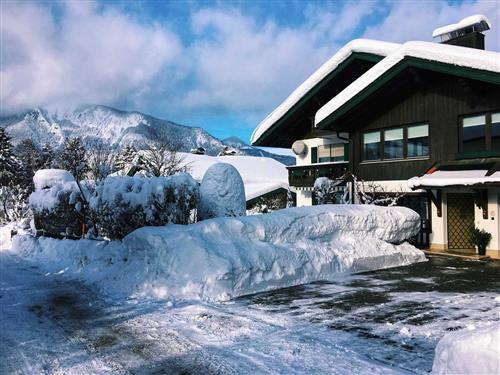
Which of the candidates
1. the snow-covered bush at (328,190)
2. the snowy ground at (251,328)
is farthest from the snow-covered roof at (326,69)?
the snowy ground at (251,328)

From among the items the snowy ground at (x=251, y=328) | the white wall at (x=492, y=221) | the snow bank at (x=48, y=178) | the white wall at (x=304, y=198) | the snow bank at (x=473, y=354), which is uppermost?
the snow bank at (x=48, y=178)

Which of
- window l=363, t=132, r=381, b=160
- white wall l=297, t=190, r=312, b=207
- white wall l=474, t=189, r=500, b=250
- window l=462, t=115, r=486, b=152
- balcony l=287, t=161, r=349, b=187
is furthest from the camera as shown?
white wall l=297, t=190, r=312, b=207

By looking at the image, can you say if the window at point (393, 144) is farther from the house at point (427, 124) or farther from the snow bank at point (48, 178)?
the snow bank at point (48, 178)

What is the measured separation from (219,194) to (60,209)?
20.6ft

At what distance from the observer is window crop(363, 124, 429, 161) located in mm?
16466

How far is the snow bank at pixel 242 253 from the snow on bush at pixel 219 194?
187cm

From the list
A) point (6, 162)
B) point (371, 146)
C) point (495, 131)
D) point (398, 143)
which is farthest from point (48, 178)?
point (6, 162)

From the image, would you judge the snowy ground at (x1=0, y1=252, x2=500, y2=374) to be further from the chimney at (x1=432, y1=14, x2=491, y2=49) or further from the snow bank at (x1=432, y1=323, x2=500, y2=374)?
the chimney at (x1=432, y1=14, x2=491, y2=49)

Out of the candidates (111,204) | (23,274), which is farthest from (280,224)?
(23,274)

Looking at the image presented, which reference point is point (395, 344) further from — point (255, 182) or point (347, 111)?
point (255, 182)

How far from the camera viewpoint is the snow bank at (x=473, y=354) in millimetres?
3207

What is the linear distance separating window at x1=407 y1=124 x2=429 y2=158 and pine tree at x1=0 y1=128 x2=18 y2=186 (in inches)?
1642

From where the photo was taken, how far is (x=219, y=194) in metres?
12.2

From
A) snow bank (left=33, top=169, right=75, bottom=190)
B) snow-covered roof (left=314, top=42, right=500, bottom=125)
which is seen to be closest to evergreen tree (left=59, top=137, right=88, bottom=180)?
snow bank (left=33, top=169, right=75, bottom=190)
